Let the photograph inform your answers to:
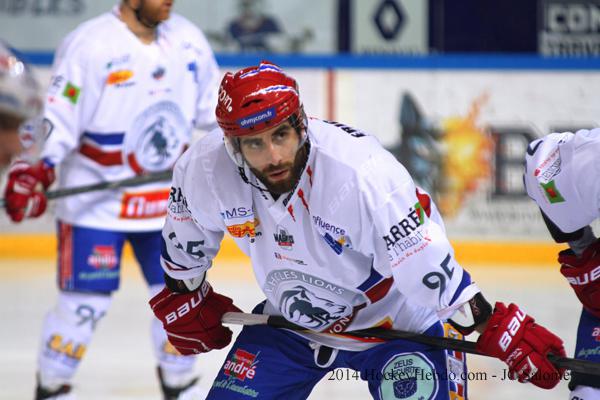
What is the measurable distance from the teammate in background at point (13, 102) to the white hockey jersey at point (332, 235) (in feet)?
2.93

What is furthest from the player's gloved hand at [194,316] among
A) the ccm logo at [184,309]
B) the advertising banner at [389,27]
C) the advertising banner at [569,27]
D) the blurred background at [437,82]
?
the advertising banner at [569,27]

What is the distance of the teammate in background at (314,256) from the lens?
2322 millimetres

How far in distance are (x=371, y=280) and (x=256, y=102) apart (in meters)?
0.49

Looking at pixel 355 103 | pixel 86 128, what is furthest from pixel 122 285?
pixel 86 128

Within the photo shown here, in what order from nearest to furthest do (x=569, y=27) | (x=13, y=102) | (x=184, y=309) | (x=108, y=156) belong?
(x=13, y=102) < (x=184, y=309) < (x=108, y=156) < (x=569, y=27)

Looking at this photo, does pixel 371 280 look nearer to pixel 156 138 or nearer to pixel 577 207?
pixel 577 207

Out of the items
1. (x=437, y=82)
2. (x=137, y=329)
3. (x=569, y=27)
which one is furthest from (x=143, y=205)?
(x=569, y=27)

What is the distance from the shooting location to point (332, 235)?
2.40 metres

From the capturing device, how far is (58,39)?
22.4 feet

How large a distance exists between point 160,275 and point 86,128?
54cm

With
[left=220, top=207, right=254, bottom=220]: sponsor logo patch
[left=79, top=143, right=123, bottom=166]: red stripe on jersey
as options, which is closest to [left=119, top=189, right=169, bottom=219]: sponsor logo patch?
[left=79, top=143, right=123, bottom=166]: red stripe on jersey

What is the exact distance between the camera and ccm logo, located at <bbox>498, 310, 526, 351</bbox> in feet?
7.72

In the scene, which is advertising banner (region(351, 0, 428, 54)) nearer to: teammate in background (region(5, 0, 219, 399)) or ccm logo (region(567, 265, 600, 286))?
teammate in background (region(5, 0, 219, 399))

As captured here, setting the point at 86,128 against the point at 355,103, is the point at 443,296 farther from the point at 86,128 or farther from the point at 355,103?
the point at 355,103
